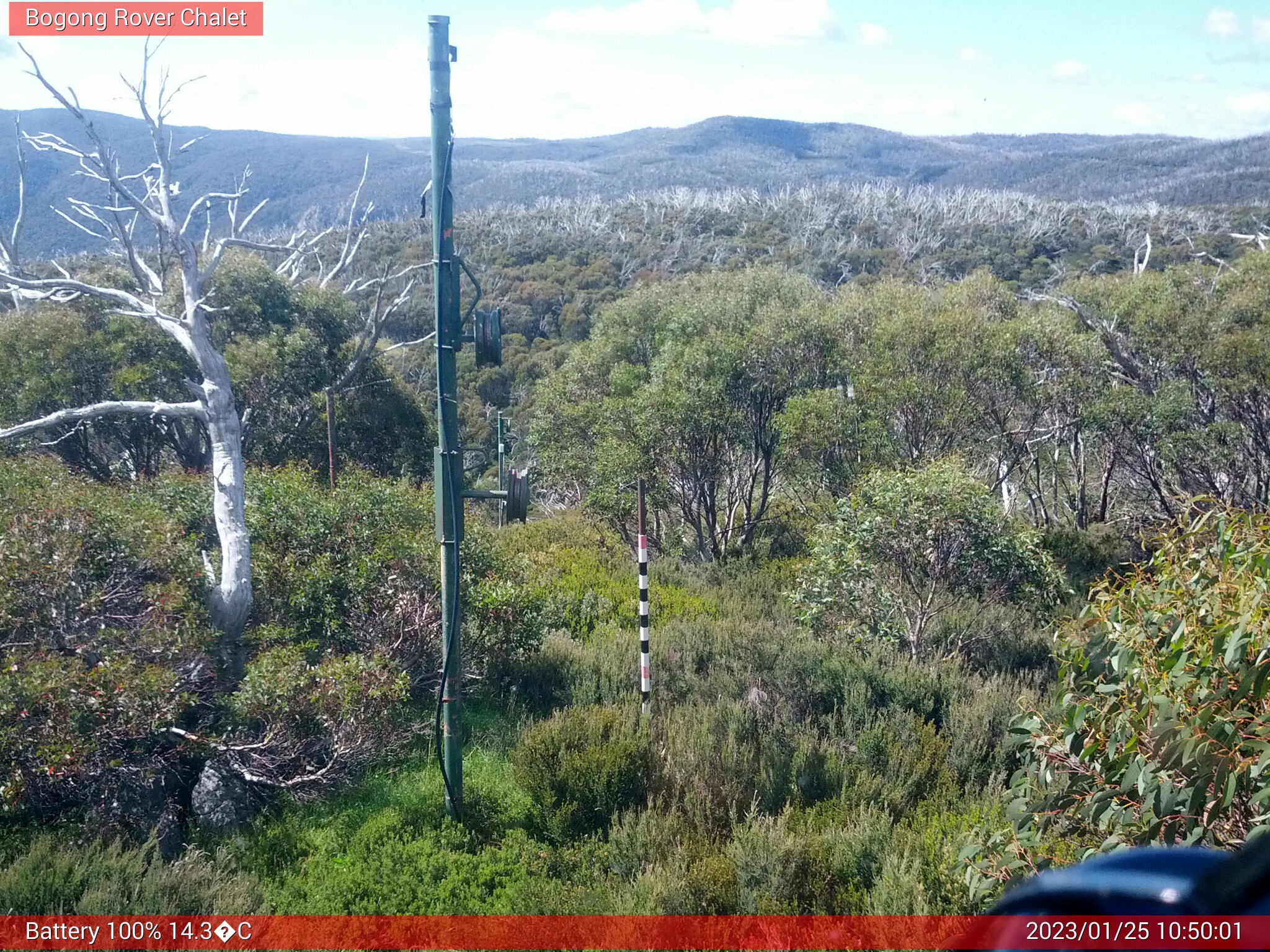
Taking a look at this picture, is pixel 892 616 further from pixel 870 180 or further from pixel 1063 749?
pixel 870 180

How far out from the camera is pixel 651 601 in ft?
38.3

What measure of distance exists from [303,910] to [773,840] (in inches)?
94.6

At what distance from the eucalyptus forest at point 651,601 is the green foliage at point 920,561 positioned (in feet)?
0.13

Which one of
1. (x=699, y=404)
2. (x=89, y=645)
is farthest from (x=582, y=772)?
(x=699, y=404)

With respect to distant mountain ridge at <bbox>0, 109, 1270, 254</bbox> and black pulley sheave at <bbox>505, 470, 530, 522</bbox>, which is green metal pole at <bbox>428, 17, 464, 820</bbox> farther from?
distant mountain ridge at <bbox>0, 109, 1270, 254</bbox>

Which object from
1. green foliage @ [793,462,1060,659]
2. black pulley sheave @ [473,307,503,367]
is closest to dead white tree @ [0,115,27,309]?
black pulley sheave @ [473,307,503,367]

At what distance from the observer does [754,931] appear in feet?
14.5

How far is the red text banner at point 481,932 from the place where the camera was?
414 cm

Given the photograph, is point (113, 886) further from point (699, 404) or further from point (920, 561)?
point (699, 404)

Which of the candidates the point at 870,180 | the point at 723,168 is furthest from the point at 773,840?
the point at 723,168

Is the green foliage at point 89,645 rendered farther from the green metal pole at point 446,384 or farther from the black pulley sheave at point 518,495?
the black pulley sheave at point 518,495

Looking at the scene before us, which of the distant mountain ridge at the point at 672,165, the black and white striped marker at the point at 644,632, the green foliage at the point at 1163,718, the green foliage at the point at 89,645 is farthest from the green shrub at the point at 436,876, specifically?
the distant mountain ridge at the point at 672,165

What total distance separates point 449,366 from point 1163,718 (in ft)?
12.9

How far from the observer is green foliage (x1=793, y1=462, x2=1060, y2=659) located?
8.76 m
